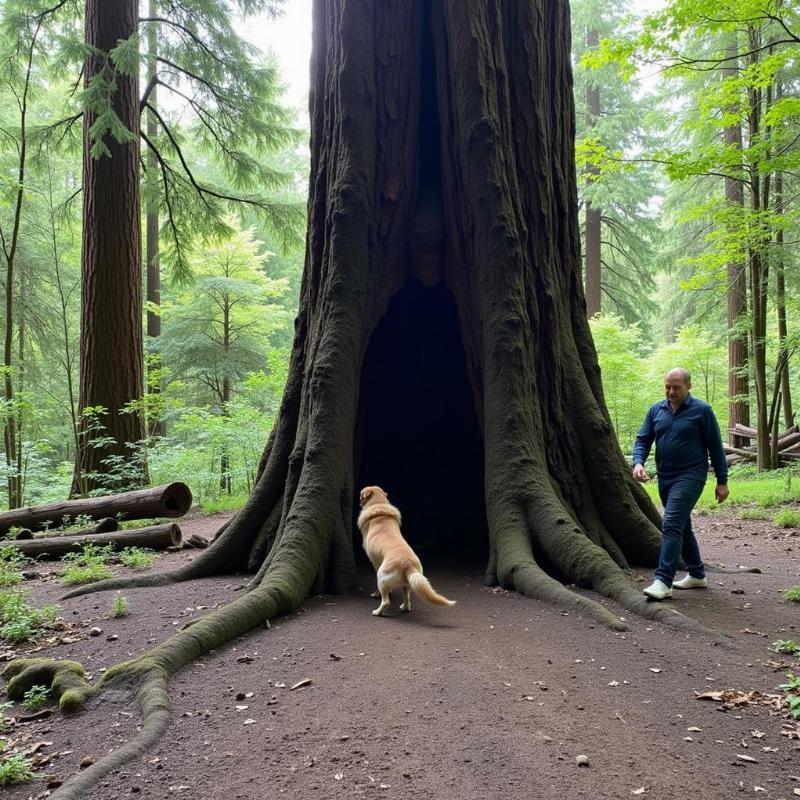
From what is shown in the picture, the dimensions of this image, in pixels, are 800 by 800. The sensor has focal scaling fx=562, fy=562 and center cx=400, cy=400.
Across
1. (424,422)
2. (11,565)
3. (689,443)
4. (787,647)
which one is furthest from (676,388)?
(11,565)

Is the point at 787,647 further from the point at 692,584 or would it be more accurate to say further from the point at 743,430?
the point at 743,430

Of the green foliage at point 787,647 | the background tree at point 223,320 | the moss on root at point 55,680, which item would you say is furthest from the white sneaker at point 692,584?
the background tree at point 223,320

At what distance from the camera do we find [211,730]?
2641 millimetres

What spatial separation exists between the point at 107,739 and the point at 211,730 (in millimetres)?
477

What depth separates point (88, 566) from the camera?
21.2 ft

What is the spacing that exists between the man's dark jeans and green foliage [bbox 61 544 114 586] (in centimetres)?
551

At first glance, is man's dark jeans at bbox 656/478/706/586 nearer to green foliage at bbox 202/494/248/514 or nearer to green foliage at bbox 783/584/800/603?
green foliage at bbox 783/584/800/603

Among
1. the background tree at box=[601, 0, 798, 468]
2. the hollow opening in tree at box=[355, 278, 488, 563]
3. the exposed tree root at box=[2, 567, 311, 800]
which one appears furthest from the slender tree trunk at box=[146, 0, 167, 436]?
the background tree at box=[601, 0, 798, 468]

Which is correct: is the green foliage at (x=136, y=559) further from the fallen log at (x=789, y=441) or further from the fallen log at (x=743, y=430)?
the fallen log at (x=743, y=430)

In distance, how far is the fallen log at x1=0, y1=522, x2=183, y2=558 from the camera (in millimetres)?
7375

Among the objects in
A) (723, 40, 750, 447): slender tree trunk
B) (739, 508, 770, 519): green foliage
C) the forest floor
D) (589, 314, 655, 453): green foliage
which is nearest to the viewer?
the forest floor

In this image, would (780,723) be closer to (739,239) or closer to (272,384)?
(739,239)

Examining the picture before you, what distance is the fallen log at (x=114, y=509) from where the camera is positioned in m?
8.28

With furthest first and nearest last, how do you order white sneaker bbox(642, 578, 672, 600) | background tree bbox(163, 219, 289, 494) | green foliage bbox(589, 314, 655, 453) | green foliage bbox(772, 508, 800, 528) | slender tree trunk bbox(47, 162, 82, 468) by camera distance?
green foliage bbox(589, 314, 655, 453) → background tree bbox(163, 219, 289, 494) → slender tree trunk bbox(47, 162, 82, 468) → green foliage bbox(772, 508, 800, 528) → white sneaker bbox(642, 578, 672, 600)
